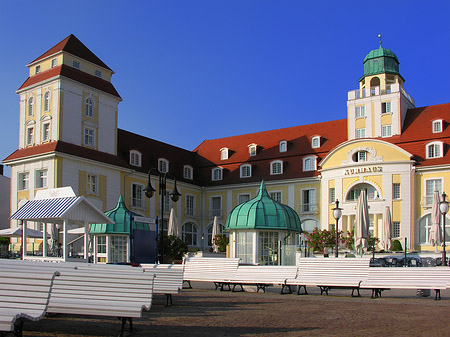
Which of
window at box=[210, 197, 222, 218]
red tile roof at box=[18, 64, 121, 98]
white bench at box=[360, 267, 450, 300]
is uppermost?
red tile roof at box=[18, 64, 121, 98]

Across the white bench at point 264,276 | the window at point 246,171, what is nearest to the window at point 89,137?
the window at point 246,171

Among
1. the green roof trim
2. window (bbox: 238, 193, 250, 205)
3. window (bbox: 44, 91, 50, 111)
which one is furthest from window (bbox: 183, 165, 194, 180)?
the green roof trim

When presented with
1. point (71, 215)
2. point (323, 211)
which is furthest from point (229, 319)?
point (323, 211)

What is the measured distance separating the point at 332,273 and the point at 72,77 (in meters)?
32.3

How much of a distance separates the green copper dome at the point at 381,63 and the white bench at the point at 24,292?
47.9 meters

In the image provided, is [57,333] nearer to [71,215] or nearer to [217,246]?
[71,215]

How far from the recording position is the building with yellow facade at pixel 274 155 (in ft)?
145

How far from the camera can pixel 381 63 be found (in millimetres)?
52469

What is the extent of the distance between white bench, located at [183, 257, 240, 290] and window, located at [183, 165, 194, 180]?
116 ft

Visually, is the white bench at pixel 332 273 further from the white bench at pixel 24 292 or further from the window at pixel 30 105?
the window at pixel 30 105

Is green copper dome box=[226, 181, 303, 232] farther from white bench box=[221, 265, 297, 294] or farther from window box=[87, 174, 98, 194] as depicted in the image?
window box=[87, 174, 98, 194]

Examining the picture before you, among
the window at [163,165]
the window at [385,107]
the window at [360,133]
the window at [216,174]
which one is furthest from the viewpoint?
the window at [216,174]

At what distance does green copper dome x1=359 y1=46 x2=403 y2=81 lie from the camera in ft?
172

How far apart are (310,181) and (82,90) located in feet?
66.6
